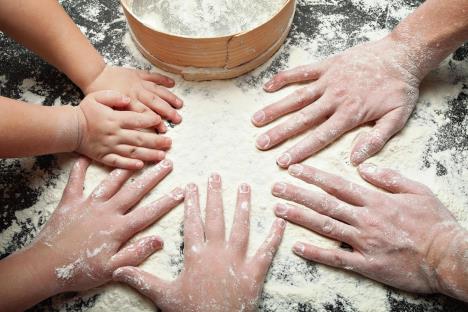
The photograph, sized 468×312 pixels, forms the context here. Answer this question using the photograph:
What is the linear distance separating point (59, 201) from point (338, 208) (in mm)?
604

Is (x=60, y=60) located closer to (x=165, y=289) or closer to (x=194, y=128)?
(x=194, y=128)

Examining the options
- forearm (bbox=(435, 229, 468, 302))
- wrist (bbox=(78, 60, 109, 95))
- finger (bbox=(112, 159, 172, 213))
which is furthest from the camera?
A: wrist (bbox=(78, 60, 109, 95))

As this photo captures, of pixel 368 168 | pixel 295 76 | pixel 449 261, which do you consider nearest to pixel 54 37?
pixel 295 76

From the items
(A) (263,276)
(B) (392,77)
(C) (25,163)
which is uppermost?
(B) (392,77)

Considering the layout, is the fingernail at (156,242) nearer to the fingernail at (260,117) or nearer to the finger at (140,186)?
the finger at (140,186)

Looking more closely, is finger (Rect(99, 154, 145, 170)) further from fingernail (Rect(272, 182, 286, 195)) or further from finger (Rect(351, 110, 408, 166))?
finger (Rect(351, 110, 408, 166))

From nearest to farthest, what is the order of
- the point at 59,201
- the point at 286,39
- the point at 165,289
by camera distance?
the point at 165,289
the point at 59,201
the point at 286,39

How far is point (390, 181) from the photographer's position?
96cm

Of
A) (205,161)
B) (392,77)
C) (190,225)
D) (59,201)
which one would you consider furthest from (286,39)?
(59,201)

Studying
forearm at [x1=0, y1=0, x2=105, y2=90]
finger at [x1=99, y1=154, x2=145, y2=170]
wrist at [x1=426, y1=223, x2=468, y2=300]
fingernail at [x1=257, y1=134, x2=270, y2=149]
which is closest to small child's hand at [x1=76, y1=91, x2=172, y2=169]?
finger at [x1=99, y1=154, x2=145, y2=170]

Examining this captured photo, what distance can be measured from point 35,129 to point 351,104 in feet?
2.23

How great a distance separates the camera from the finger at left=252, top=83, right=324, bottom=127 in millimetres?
1044

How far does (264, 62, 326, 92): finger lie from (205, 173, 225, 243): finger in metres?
0.27

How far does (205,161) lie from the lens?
102 cm
